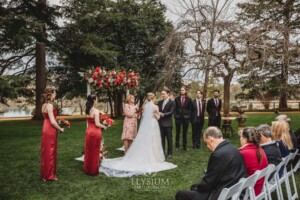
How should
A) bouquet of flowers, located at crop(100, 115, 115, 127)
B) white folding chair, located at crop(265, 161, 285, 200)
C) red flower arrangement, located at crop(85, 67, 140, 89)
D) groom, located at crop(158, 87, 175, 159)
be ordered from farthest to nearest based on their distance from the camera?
groom, located at crop(158, 87, 175, 159)
red flower arrangement, located at crop(85, 67, 140, 89)
bouquet of flowers, located at crop(100, 115, 115, 127)
white folding chair, located at crop(265, 161, 285, 200)

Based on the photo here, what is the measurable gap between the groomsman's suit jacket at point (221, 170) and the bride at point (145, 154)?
3782 mm

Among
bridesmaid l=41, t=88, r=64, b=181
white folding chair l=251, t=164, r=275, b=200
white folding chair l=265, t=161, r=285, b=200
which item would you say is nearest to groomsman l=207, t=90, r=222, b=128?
bridesmaid l=41, t=88, r=64, b=181

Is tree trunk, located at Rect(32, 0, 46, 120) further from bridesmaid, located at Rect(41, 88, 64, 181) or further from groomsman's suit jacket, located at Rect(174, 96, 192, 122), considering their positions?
bridesmaid, located at Rect(41, 88, 64, 181)

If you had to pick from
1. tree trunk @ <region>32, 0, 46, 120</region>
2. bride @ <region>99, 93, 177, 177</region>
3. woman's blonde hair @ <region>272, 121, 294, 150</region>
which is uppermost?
tree trunk @ <region>32, 0, 46, 120</region>

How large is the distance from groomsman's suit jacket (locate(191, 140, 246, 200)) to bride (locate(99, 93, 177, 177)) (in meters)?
3.78

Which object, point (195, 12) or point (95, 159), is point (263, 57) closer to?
point (195, 12)

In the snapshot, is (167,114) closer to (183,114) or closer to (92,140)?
(183,114)

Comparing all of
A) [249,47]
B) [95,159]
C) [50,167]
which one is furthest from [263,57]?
[50,167]

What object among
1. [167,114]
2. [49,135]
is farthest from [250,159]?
[167,114]

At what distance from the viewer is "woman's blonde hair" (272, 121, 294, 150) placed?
5758mm

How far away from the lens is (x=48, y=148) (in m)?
6.46

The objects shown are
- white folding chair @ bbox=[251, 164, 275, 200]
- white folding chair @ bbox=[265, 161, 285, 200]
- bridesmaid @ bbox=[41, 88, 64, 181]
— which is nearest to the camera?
white folding chair @ bbox=[251, 164, 275, 200]

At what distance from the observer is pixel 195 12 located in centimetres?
1388

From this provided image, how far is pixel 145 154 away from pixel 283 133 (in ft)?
11.3
